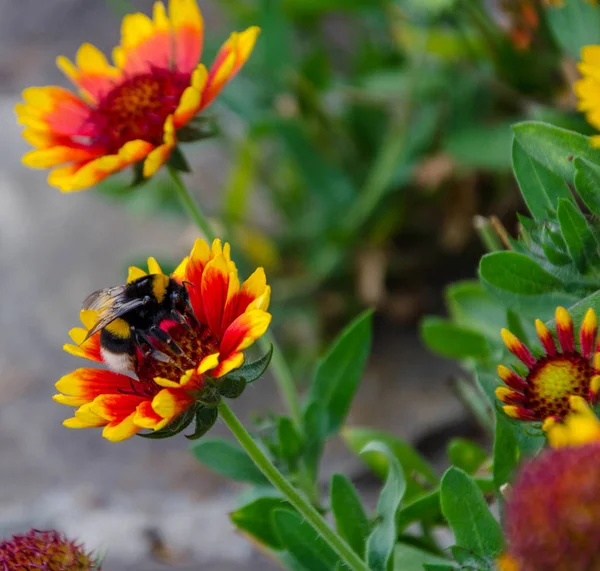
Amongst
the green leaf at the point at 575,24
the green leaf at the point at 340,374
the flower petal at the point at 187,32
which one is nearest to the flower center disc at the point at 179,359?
the green leaf at the point at 340,374

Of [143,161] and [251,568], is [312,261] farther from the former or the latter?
[143,161]

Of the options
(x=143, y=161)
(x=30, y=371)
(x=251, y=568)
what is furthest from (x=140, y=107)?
(x=30, y=371)

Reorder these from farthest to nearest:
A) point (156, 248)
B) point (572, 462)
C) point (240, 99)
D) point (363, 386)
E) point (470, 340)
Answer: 1. point (156, 248)
2. point (363, 386)
3. point (240, 99)
4. point (470, 340)
5. point (572, 462)

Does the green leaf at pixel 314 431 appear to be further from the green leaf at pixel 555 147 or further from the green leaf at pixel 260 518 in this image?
the green leaf at pixel 555 147

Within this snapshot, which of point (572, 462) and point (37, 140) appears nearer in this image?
point (572, 462)

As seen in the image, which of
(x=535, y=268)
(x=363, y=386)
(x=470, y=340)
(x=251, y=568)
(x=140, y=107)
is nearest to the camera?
(x=535, y=268)

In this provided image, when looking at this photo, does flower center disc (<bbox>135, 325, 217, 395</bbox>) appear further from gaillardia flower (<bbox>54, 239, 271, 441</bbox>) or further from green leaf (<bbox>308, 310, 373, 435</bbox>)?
green leaf (<bbox>308, 310, 373, 435</bbox>)

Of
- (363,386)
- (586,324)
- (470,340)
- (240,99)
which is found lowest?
(363,386)

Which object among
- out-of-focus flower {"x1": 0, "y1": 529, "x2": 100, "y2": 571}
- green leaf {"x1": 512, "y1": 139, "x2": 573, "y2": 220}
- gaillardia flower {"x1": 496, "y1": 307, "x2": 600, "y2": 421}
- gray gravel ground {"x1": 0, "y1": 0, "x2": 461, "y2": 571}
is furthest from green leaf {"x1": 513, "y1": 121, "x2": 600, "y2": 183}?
gray gravel ground {"x1": 0, "y1": 0, "x2": 461, "y2": 571}
